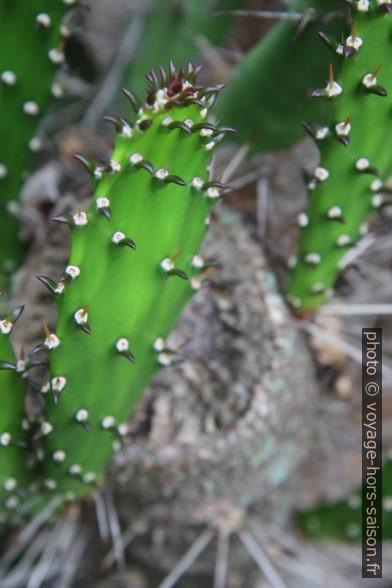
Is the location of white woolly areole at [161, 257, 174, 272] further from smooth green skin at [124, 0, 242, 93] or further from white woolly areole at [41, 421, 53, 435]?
smooth green skin at [124, 0, 242, 93]

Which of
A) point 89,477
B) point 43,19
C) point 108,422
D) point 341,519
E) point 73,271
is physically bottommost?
point 341,519

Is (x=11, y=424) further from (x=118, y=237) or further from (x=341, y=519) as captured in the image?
(x=341, y=519)

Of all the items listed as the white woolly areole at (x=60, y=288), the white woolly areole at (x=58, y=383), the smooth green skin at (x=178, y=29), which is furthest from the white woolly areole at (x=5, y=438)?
the smooth green skin at (x=178, y=29)

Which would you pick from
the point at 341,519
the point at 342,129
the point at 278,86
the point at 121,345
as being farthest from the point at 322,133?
the point at 341,519

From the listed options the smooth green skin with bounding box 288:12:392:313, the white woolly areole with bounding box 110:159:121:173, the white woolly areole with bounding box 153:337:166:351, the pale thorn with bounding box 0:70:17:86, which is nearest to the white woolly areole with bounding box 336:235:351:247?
the smooth green skin with bounding box 288:12:392:313

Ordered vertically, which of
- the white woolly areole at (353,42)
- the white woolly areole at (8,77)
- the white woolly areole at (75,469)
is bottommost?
the white woolly areole at (75,469)

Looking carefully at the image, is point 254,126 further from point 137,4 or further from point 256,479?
point 256,479

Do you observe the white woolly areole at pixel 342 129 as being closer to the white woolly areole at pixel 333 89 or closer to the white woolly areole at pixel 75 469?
the white woolly areole at pixel 333 89
